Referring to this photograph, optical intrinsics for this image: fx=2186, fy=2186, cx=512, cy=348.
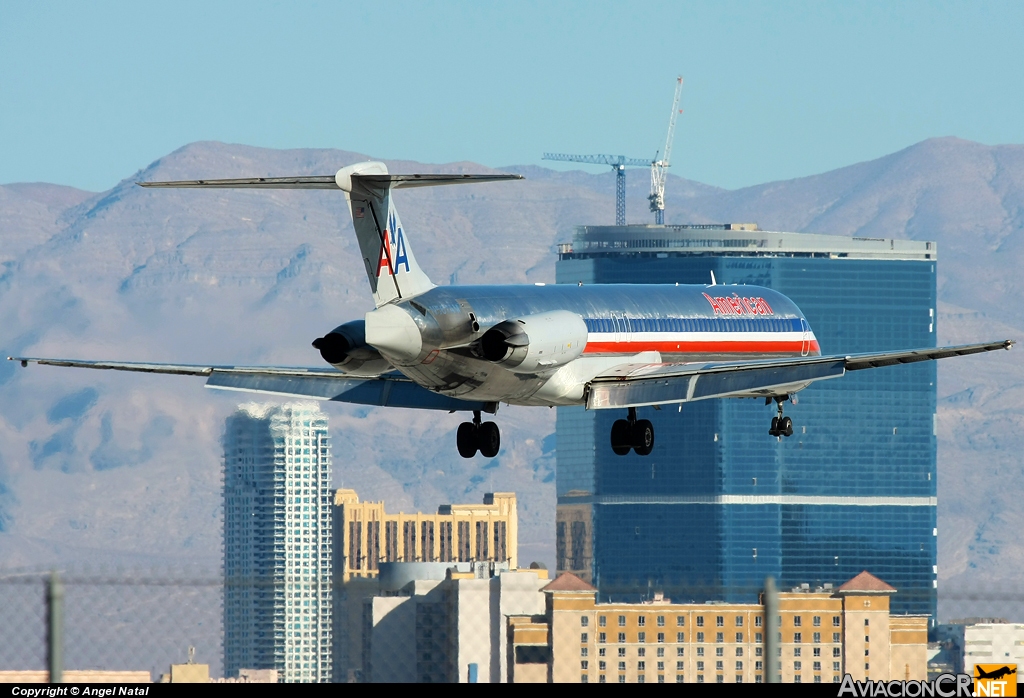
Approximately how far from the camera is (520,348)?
195ft

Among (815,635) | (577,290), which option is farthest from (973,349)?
(815,635)

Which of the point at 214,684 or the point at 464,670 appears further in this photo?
the point at 464,670

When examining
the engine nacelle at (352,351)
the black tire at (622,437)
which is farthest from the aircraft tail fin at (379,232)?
the black tire at (622,437)

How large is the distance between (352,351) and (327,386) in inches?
366

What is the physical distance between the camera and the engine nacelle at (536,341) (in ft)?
194

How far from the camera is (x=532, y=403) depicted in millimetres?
64625

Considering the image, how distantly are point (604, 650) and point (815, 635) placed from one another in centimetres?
1917

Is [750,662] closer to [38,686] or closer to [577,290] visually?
[577,290]

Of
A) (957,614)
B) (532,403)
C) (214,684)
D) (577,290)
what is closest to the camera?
(214,684)

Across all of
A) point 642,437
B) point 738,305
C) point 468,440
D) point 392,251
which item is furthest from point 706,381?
point 392,251

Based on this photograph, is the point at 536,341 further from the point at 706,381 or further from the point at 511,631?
the point at 511,631

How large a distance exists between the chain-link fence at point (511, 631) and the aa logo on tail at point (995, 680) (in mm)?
924

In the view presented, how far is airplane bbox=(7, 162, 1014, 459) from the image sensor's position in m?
56.6

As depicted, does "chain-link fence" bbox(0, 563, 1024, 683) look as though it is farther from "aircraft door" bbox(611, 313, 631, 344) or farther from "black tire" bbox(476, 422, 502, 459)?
"aircraft door" bbox(611, 313, 631, 344)
